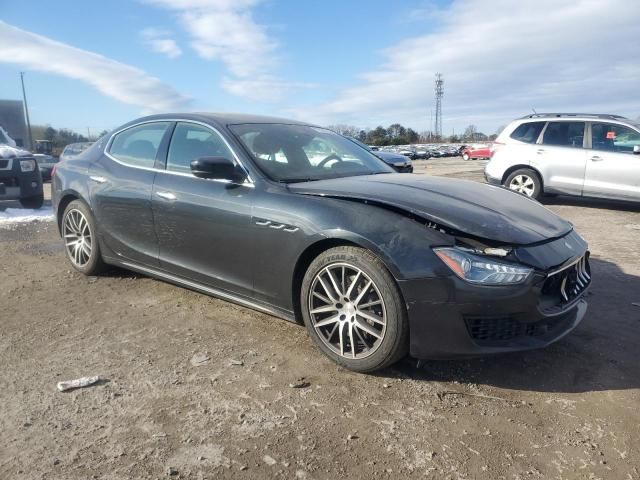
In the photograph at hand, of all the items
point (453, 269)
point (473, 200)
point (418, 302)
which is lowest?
point (418, 302)

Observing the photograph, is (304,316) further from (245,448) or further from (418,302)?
(245,448)

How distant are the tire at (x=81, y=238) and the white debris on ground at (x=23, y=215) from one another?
394 centimetres

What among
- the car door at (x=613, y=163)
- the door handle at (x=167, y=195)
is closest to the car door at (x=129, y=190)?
the door handle at (x=167, y=195)

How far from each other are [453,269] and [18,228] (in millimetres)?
7237

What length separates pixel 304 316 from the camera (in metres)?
3.08

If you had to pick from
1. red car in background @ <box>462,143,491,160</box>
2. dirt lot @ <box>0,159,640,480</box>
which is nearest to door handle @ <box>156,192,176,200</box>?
dirt lot @ <box>0,159,640,480</box>

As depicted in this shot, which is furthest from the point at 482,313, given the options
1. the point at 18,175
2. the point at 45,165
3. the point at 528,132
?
the point at 45,165

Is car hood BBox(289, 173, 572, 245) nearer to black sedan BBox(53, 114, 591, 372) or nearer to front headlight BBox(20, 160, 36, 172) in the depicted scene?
black sedan BBox(53, 114, 591, 372)

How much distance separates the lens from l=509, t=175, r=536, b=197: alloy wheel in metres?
9.20

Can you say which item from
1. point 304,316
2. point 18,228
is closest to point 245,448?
point 304,316

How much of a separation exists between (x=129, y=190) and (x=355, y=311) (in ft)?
7.58

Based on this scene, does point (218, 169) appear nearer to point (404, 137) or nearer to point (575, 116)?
point (575, 116)

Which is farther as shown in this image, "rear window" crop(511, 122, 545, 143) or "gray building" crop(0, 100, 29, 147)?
"gray building" crop(0, 100, 29, 147)

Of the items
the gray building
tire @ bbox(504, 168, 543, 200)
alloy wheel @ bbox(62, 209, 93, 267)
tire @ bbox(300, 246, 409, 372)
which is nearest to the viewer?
tire @ bbox(300, 246, 409, 372)
